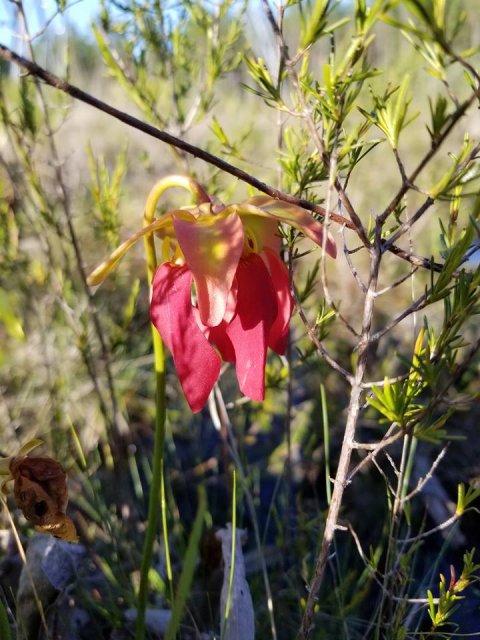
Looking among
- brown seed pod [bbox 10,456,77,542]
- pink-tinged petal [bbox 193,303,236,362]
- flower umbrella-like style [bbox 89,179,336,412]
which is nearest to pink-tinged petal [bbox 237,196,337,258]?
flower umbrella-like style [bbox 89,179,336,412]

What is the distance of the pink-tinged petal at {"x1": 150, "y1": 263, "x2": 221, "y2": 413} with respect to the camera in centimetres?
63

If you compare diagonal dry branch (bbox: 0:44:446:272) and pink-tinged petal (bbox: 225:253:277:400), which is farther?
pink-tinged petal (bbox: 225:253:277:400)

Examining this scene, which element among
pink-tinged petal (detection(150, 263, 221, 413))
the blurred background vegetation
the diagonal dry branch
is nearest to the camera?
the diagonal dry branch

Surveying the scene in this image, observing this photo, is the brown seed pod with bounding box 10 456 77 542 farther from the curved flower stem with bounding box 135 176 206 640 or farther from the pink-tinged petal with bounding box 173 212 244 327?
the pink-tinged petal with bounding box 173 212 244 327

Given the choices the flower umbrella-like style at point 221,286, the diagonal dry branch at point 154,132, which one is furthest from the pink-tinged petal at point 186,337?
the diagonal dry branch at point 154,132

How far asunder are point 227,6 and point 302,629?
0.98 meters

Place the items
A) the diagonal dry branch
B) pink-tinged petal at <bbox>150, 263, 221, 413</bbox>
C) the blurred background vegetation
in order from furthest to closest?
the blurred background vegetation → pink-tinged petal at <bbox>150, 263, 221, 413</bbox> → the diagonal dry branch

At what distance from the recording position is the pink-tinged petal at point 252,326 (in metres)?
0.64

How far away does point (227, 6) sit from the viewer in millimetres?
1111

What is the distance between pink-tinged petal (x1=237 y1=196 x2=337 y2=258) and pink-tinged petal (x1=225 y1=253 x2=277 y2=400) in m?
0.06

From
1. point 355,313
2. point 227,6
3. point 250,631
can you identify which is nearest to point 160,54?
point 227,6

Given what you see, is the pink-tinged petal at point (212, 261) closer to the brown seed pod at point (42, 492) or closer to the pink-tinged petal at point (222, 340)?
the pink-tinged petal at point (222, 340)

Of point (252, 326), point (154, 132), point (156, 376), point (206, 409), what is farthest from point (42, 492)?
point (206, 409)

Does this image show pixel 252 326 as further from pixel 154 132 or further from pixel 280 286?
pixel 154 132
